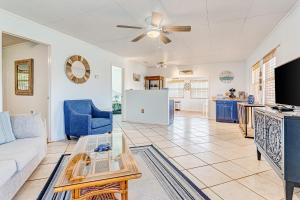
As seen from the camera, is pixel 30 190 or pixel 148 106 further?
pixel 148 106

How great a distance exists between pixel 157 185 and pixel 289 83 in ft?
6.57

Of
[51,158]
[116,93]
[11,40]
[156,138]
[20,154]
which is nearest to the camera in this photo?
[20,154]

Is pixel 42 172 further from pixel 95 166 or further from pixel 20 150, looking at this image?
pixel 95 166

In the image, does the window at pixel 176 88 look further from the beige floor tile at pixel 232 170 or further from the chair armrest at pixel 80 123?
the beige floor tile at pixel 232 170

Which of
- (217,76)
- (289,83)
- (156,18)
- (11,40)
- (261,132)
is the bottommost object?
(261,132)

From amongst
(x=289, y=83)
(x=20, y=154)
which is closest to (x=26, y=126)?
(x=20, y=154)

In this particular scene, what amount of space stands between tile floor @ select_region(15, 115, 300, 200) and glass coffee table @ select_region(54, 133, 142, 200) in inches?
29.0

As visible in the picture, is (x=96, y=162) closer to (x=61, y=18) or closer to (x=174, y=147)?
(x=174, y=147)

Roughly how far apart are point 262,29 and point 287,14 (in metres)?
0.72

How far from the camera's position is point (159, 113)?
5.66m

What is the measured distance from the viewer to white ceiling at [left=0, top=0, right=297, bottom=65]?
2521mm

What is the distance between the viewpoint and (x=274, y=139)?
1.85 metres

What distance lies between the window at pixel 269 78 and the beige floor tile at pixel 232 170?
2.14 m

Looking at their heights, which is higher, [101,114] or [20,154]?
[101,114]
